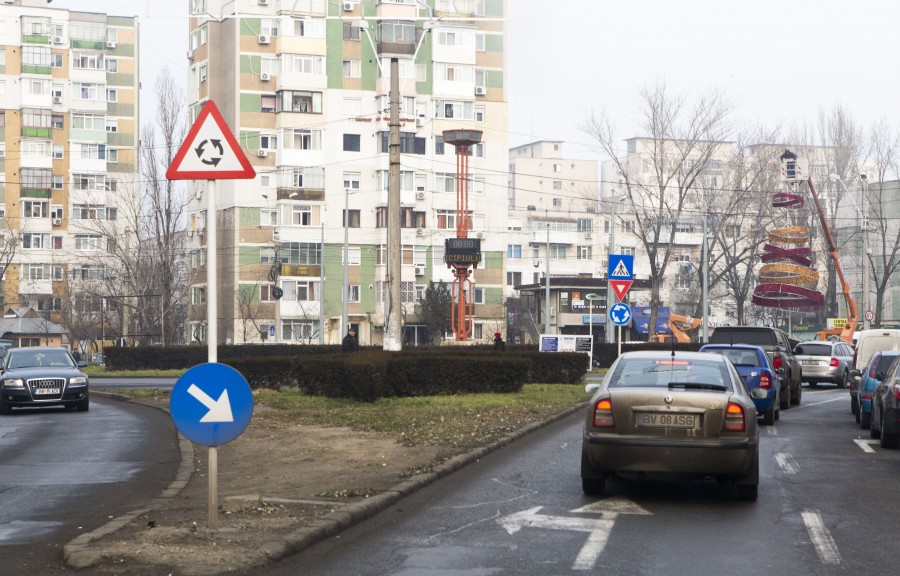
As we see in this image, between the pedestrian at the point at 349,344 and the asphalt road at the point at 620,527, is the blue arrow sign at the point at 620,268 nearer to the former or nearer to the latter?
the pedestrian at the point at 349,344

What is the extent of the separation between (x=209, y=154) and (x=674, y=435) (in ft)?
16.3

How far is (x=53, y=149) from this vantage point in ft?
338

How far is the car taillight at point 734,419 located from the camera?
11.8 metres

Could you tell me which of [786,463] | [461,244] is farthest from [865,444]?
[461,244]

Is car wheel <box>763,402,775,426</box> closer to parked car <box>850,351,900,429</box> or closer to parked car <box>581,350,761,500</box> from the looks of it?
parked car <box>850,351,900,429</box>

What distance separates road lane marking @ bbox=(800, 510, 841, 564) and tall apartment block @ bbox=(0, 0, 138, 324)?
90.8m

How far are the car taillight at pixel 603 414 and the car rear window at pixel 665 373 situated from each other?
444 millimetres

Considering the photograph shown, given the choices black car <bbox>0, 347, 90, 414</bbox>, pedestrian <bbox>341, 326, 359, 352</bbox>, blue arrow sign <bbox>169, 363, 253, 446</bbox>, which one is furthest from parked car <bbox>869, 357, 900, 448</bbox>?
pedestrian <bbox>341, 326, 359, 352</bbox>

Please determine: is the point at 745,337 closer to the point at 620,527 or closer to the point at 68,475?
the point at 68,475

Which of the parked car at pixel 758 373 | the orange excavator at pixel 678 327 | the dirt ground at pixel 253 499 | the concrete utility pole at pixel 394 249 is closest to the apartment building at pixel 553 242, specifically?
the orange excavator at pixel 678 327

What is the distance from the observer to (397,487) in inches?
481

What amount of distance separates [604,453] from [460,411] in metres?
10.9

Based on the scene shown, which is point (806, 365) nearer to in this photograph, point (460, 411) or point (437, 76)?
point (460, 411)

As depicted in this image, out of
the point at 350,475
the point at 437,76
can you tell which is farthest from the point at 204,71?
the point at 350,475
